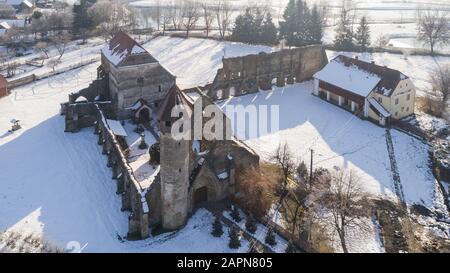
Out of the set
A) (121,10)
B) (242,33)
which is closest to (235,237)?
(242,33)

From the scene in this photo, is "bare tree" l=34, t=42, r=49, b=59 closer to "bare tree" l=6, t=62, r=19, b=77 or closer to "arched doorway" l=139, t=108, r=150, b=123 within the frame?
"bare tree" l=6, t=62, r=19, b=77

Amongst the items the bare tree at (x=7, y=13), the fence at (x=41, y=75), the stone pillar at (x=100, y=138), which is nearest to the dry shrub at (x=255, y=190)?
the stone pillar at (x=100, y=138)

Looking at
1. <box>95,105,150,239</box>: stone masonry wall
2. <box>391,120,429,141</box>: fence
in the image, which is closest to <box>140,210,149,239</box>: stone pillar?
<box>95,105,150,239</box>: stone masonry wall

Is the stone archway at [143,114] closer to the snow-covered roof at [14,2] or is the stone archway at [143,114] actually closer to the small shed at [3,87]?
the small shed at [3,87]

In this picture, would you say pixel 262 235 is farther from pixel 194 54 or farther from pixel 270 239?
pixel 194 54

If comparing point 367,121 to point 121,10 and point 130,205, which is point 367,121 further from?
point 121,10

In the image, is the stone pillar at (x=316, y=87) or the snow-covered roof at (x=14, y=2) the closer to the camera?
the stone pillar at (x=316, y=87)

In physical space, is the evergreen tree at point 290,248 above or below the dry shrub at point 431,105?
below
